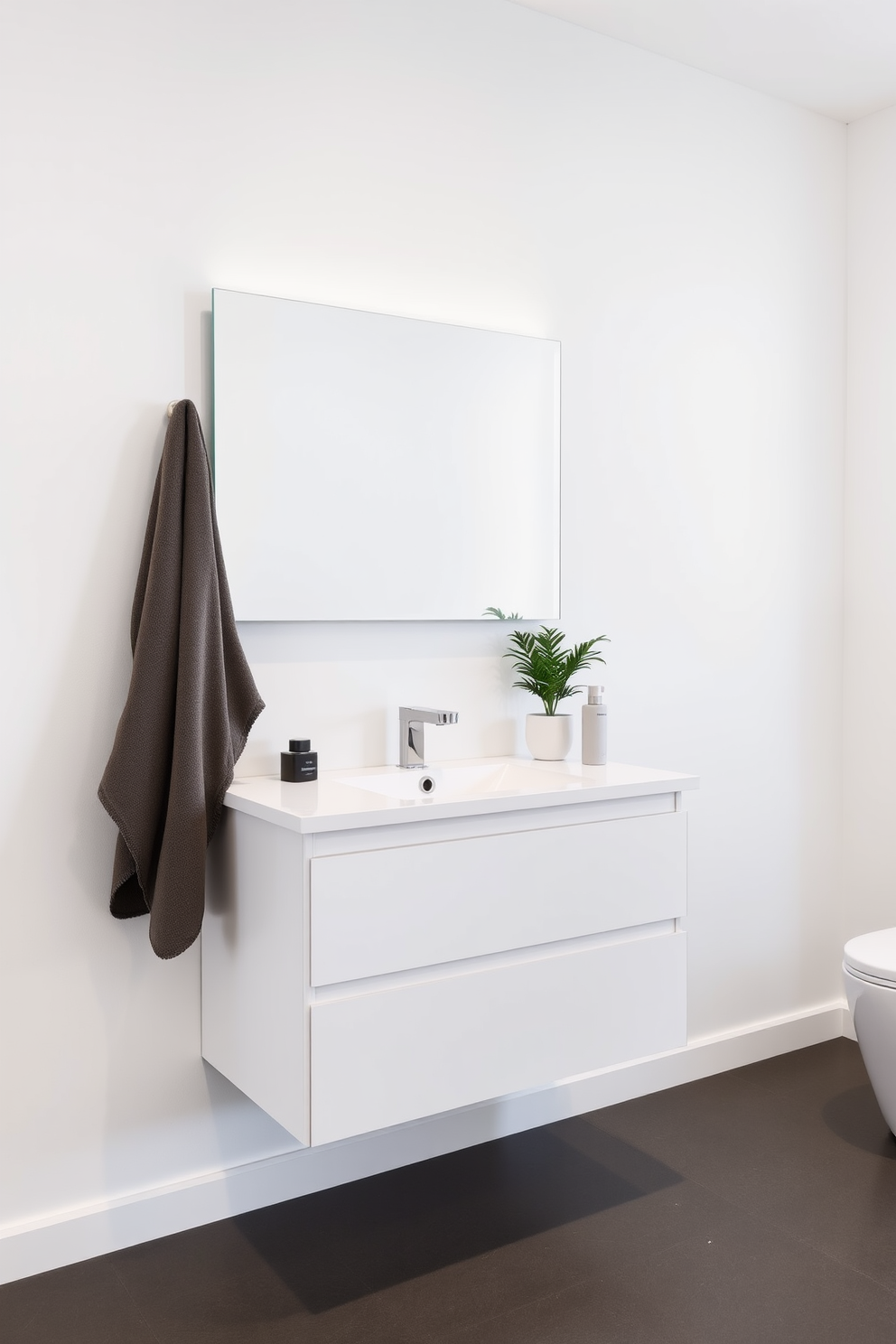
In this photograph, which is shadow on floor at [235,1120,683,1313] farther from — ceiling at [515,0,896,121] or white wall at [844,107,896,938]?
ceiling at [515,0,896,121]

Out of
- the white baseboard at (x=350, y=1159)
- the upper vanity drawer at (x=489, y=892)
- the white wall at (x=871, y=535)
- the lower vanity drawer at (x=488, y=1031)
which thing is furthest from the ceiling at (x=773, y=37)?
the white baseboard at (x=350, y=1159)

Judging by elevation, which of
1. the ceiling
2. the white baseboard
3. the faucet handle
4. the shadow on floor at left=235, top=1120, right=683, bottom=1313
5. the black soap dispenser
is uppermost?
the ceiling

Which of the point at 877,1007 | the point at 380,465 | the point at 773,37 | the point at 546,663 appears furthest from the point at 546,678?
the point at 773,37

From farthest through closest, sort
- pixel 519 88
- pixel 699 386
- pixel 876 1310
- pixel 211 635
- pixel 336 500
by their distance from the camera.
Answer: pixel 699 386 < pixel 519 88 < pixel 336 500 < pixel 211 635 < pixel 876 1310

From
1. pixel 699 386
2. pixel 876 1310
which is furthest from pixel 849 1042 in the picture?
pixel 699 386

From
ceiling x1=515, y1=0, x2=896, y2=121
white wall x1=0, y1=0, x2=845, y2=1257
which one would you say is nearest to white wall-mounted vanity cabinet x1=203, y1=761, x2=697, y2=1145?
white wall x1=0, y1=0, x2=845, y2=1257

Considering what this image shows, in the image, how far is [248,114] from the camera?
204 centimetres

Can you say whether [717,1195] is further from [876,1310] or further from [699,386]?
[699,386]

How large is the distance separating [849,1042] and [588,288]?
2.18 metres

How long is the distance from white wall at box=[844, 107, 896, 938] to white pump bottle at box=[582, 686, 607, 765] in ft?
3.60

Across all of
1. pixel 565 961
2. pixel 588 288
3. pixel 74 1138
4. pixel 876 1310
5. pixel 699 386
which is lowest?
pixel 876 1310

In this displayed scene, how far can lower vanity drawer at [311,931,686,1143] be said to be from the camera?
5.65 feet

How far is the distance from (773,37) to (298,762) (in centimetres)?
203

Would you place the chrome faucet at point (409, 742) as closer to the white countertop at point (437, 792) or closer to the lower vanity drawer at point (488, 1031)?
the white countertop at point (437, 792)
